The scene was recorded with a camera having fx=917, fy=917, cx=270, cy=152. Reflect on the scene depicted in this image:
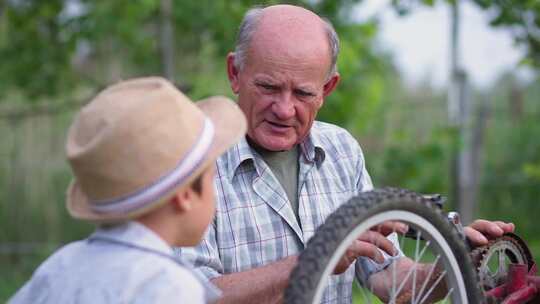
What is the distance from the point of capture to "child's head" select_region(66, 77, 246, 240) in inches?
69.4

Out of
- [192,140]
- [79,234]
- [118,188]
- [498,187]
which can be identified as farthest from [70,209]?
[498,187]

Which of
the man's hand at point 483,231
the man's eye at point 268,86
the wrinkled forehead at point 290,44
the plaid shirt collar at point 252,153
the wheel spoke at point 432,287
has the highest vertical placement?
the wrinkled forehead at point 290,44

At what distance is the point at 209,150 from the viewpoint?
1.84 meters

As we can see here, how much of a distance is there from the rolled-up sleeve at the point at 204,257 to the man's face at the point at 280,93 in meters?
0.39

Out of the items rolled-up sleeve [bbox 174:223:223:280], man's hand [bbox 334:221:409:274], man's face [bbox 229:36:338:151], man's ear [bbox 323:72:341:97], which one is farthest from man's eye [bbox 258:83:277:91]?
man's hand [bbox 334:221:409:274]

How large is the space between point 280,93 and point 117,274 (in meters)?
1.16

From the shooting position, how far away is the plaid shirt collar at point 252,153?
2.76 metres

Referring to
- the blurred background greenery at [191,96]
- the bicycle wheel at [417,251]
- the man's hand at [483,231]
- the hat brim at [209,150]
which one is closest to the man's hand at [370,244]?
the bicycle wheel at [417,251]

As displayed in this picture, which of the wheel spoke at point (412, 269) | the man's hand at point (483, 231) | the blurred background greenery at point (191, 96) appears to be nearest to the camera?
the wheel spoke at point (412, 269)

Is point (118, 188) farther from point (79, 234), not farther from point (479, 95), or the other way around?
point (479, 95)

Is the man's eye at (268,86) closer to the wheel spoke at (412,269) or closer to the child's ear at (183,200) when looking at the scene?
the wheel spoke at (412,269)

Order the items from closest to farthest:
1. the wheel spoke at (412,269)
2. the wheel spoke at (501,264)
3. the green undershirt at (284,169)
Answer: the wheel spoke at (412,269) < the wheel spoke at (501,264) < the green undershirt at (284,169)

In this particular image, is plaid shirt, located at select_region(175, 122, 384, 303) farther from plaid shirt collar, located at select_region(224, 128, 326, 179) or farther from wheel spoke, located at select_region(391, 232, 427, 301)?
wheel spoke, located at select_region(391, 232, 427, 301)

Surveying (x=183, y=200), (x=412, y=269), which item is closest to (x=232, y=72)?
(x=412, y=269)
